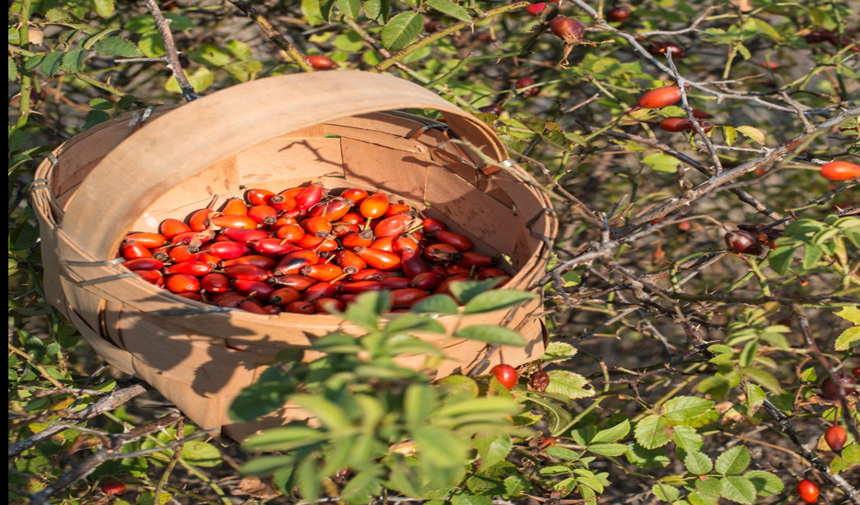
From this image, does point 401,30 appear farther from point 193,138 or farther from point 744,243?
point 744,243

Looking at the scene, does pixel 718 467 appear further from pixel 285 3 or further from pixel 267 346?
pixel 285 3

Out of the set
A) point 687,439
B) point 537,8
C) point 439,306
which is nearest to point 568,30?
point 537,8

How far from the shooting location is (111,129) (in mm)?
1484

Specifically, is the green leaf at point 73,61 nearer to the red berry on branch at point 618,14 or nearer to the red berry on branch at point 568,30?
the red berry on branch at point 568,30

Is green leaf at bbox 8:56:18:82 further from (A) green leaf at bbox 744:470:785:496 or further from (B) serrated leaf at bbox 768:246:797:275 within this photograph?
(A) green leaf at bbox 744:470:785:496

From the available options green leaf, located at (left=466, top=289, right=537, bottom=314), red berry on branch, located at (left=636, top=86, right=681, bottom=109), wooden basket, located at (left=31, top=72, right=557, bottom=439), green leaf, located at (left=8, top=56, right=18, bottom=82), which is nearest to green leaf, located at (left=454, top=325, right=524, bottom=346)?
green leaf, located at (left=466, top=289, right=537, bottom=314)

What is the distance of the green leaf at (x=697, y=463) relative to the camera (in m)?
1.24

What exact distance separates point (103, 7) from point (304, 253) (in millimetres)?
971

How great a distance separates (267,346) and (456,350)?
11.2 inches

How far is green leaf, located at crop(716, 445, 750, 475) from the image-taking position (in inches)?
50.2

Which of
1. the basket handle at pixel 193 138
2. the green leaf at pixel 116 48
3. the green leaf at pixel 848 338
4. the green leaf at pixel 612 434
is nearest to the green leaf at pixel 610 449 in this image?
the green leaf at pixel 612 434

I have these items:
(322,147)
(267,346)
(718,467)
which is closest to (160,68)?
(322,147)

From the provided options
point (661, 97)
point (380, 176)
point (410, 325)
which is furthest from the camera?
point (380, 176)

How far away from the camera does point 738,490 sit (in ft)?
4.07
